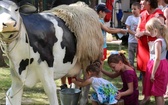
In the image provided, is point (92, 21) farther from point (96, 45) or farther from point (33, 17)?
point (33, 17)

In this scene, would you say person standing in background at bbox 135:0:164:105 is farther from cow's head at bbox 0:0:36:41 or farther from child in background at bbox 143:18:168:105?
cow's head at bbox 0:0:36:41

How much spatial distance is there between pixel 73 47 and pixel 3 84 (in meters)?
2.60

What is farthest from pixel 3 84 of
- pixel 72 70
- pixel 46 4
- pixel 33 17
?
pixel 46 4

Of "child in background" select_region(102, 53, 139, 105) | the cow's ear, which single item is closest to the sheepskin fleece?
"child in background" select_region(102, 53, 139, 105)

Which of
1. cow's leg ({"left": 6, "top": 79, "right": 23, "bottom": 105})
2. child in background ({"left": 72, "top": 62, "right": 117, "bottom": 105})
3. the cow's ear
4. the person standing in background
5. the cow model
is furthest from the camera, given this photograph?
the person standing in background

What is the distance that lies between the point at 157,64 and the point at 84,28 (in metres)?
1.12

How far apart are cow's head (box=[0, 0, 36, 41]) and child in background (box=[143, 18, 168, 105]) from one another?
1914mm

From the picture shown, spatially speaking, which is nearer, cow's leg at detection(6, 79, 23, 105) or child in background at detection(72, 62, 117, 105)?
cow's leg at detection(6, 79, 23, 105)

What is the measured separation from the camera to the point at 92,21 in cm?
423

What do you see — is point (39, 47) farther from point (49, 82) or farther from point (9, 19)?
point (9, 19)

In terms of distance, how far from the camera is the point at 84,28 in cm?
407

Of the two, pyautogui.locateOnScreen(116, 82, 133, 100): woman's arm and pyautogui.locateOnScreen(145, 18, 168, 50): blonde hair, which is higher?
pyautogui.locateOnScreen(145, 18, 168, 50): blonde hair

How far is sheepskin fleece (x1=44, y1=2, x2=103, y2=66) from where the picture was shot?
13.2 feet

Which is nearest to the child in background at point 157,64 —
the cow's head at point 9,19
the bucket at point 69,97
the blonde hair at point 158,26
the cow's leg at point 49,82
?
the blonde hair at point 158,26
